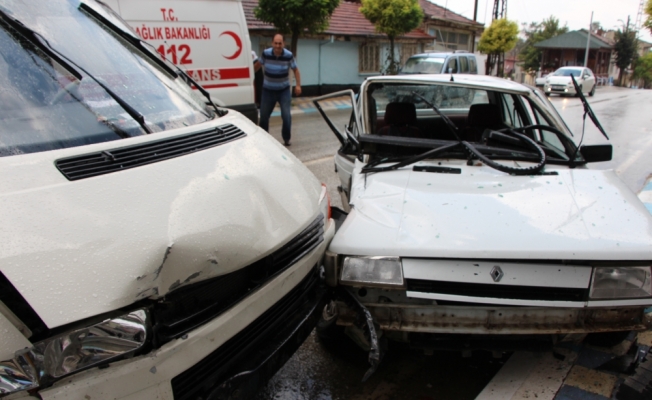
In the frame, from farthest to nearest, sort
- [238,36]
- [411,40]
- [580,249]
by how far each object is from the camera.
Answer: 1. [411,40]
2. [238,36]
3. [580,249]

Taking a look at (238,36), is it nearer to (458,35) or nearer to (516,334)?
(516,334)

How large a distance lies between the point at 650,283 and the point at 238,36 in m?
6.56

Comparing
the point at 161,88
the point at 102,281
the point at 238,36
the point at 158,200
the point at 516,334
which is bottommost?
the point at 516,334

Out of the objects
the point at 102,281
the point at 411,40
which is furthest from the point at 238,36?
the point at 411,40

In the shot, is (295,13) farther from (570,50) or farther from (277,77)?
(570,50)

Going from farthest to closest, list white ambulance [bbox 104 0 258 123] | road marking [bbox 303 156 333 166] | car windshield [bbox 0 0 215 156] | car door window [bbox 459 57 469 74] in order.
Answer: car door window [bbox 459 57 469 74] → road marking [bbox 303 156 333 166] → white ambulance [bbox 104 0 258 123] → car windshield [bbox 0 0 215 156]

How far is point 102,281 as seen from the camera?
1.35 meters

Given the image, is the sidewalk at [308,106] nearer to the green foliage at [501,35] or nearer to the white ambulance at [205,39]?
the white ambulance at [205,39]

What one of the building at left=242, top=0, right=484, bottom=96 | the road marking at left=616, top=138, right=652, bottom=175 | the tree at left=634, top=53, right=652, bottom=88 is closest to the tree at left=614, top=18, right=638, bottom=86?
the tree at left=634, top=53, right=652, bottom=88

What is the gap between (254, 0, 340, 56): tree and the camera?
1391 cm

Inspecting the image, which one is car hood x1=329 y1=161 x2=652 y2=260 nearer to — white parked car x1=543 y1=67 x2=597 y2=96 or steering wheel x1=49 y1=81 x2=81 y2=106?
steering wheel x1=49 y1=81 x2=81 y2=106

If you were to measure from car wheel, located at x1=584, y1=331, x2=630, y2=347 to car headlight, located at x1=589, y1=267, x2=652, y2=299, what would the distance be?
498mm

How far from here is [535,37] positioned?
70562 mm

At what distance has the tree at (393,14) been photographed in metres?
19.5
